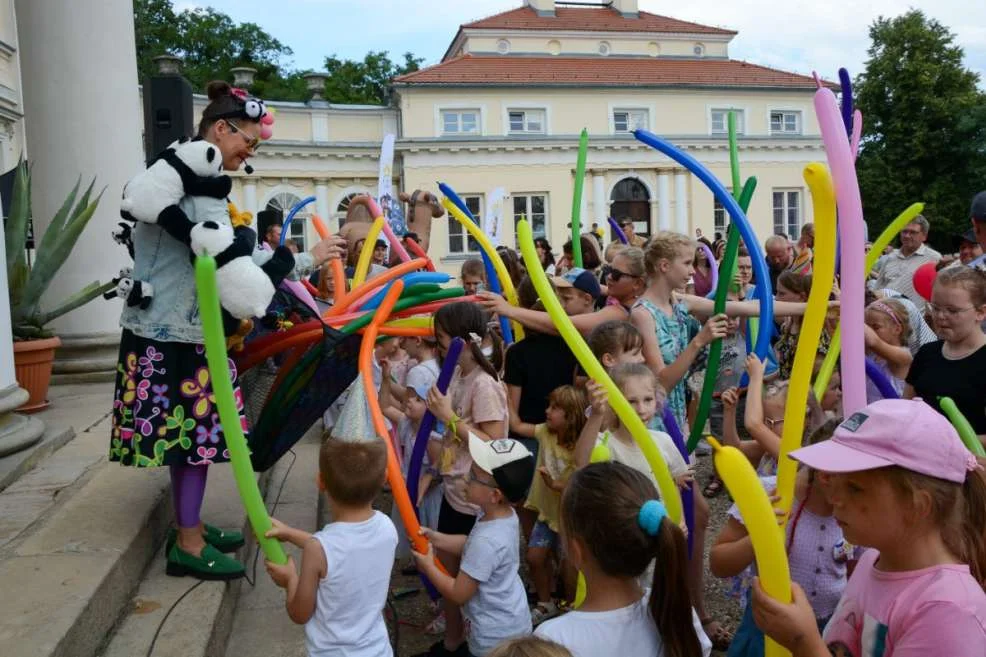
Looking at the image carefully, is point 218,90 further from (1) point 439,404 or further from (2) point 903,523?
(2) point 903,523

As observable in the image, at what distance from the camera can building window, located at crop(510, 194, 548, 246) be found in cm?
2805

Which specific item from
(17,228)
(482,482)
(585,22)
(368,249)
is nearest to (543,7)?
(585,22)

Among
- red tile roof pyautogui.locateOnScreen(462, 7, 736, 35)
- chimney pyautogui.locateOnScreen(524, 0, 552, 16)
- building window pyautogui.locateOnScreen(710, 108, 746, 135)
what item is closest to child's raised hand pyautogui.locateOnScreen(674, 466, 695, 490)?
building window pyautogui.locateOnScreen(710, 108, 746, 135)

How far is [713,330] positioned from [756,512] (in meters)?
2.19

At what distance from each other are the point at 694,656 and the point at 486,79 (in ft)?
94.7

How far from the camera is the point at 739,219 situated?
3492 millimetres

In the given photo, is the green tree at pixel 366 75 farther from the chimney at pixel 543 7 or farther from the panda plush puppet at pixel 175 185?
the panda plush puppet at pixel 175 185

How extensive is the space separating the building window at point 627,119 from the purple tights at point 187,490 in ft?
92.5

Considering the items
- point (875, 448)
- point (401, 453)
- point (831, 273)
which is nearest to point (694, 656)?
point (875, 448)

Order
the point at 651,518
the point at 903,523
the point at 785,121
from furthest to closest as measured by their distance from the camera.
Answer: the point at 785,121
the point at 651,518
the point at 903,523

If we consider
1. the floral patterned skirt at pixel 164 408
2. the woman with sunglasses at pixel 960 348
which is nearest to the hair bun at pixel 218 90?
the floral patterned skirt at pixel 164 408

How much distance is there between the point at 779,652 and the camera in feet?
6.36

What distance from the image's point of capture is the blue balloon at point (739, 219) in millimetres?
3453

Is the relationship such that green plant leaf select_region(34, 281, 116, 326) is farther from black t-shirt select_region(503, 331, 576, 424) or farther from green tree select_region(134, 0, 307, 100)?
green tree select_region(134, 0, 307, 100)
